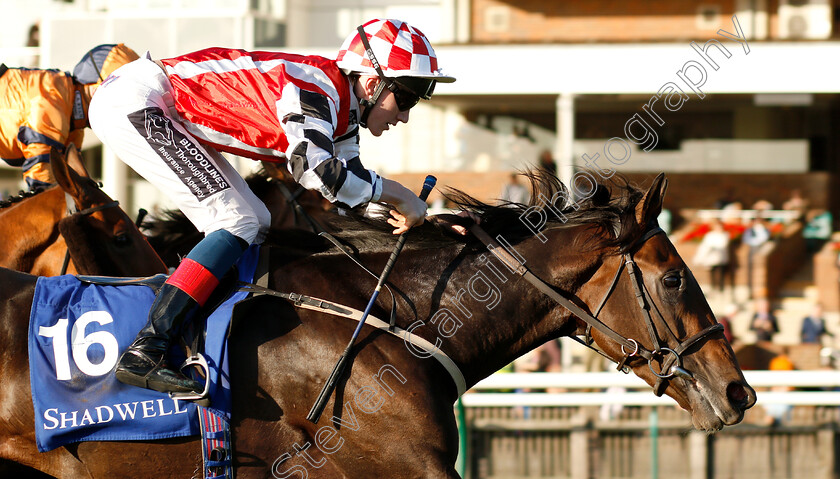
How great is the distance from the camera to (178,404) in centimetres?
260

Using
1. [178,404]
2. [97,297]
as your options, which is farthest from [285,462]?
[97,297]

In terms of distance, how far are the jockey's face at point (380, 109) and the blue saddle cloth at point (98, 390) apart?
776mm

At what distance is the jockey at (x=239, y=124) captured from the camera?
8.41 ft

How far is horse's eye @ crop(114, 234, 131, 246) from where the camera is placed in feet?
11.7

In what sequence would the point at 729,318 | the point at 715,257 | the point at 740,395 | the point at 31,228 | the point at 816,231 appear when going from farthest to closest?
1. the point at 816,231
2. the point at 715,257
3. the point at 729,318
4. the point at 31,228
5. the point at 740,395

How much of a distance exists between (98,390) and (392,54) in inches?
51.5

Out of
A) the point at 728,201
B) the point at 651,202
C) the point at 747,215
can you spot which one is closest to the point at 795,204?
the point at 728,201

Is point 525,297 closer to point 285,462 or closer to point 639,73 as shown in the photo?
point 285,462

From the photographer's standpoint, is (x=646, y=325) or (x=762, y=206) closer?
(x=646, y=325)

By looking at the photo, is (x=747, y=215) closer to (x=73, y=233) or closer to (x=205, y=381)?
(x=73, y=233)

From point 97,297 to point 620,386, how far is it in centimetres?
347

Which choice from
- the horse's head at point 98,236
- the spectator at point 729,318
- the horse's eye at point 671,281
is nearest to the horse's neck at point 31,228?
the horse's head at point 98,236

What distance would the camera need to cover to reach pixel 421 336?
273 cm

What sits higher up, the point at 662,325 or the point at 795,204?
the point at 662,325
